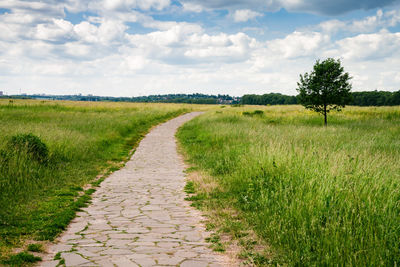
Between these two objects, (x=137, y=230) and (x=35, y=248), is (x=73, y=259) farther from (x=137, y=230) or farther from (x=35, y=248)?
(x=137, y=230)

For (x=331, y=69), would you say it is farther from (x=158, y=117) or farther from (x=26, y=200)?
(x=26, y=200)

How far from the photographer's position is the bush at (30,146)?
987 cm

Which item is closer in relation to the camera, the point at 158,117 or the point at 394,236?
the point at 394,236

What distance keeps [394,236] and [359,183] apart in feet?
5.00

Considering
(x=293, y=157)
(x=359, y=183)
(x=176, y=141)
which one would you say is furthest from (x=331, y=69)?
(x=359, y=183)

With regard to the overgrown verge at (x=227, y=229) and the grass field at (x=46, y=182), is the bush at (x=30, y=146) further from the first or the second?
the overgrown verge at (x=227, y=229)

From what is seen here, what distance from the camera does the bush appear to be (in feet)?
32.4

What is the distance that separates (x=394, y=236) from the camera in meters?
4.06

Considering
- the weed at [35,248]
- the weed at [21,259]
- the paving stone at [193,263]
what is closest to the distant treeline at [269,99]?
the paving stone at [193,263]

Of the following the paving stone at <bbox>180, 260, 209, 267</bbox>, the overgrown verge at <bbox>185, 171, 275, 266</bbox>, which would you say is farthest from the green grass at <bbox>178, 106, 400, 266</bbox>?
the paving stone at <bbox>180, 260, 209, 267</bbox>

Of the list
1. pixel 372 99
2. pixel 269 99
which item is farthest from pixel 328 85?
pixel 269 99

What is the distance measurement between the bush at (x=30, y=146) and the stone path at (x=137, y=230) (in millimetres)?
2520

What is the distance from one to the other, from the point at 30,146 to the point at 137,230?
660 cm

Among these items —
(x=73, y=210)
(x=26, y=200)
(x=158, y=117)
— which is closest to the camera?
(x=73, y=210)
